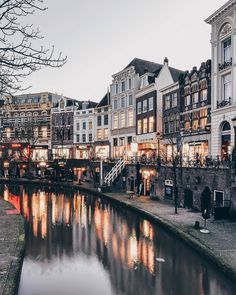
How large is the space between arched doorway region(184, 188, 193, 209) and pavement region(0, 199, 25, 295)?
15.1 m

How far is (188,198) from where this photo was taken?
94.8 ft

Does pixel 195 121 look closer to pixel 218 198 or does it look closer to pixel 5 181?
pixel 218 198

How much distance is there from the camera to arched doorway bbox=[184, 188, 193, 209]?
1122 inches

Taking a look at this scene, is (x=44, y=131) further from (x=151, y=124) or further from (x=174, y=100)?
(x=174, y=100)

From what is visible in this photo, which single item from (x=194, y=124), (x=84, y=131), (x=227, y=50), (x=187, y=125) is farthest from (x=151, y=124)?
(x=84, y=131)

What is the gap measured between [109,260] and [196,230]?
20.4ft

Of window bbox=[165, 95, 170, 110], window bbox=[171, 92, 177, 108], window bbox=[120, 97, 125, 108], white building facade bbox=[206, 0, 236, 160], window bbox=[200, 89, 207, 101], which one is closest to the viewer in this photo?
white building facade bbox=[206, 0, 236, 160]

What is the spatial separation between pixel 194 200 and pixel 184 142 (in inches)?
502

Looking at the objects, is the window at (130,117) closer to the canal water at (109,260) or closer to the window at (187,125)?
the window at (187,125)

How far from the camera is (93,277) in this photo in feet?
49.0

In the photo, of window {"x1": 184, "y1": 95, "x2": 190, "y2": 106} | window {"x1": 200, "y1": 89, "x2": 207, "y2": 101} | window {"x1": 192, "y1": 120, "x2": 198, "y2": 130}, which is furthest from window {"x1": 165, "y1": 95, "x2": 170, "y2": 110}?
window {"x1": 200, "y1": 89, "x2": 207, "y2": 101}

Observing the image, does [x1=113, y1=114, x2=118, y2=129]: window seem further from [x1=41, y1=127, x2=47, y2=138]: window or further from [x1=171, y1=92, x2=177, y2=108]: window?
[x1=41, y1=127, x2=47, y2=138]: window

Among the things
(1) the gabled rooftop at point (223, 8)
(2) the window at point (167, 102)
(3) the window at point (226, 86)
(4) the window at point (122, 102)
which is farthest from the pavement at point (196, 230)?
(4) the window at point (122, 102)

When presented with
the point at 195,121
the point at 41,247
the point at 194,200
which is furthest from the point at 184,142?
the point at 41,247
